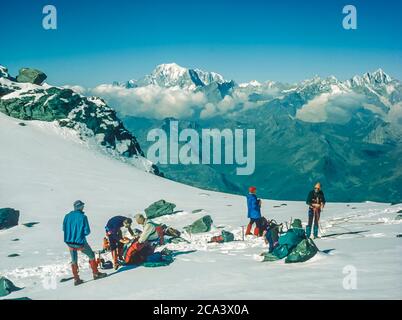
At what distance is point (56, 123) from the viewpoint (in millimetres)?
82500

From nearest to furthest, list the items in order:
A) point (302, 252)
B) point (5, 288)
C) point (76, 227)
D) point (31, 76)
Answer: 1. point (76, 227)
2. point (302, 252)
3. point (5, 288)
4. point (31, 76)

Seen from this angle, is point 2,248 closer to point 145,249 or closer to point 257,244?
point 145,249

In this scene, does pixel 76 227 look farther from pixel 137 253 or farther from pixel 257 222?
pixel 257 222

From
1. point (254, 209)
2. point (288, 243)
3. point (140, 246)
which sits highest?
point (254, 209)

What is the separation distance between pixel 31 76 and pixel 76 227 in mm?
93335

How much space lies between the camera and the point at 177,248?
2322cm

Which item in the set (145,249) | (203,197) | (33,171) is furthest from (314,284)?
(33,171)

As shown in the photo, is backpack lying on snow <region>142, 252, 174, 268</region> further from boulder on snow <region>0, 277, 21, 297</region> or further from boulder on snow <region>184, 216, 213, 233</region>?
boulder on snow <region>184, 216, 213, 233</region>

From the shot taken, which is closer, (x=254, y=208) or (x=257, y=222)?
(x=254, y=208)

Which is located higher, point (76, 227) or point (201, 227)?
point (76, 227)

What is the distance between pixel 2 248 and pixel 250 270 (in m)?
18.0

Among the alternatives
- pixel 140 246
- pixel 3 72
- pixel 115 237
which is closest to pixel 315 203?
pixel 140 246

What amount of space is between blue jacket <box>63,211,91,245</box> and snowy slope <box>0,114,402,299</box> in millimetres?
1688

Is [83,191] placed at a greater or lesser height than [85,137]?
lesser
